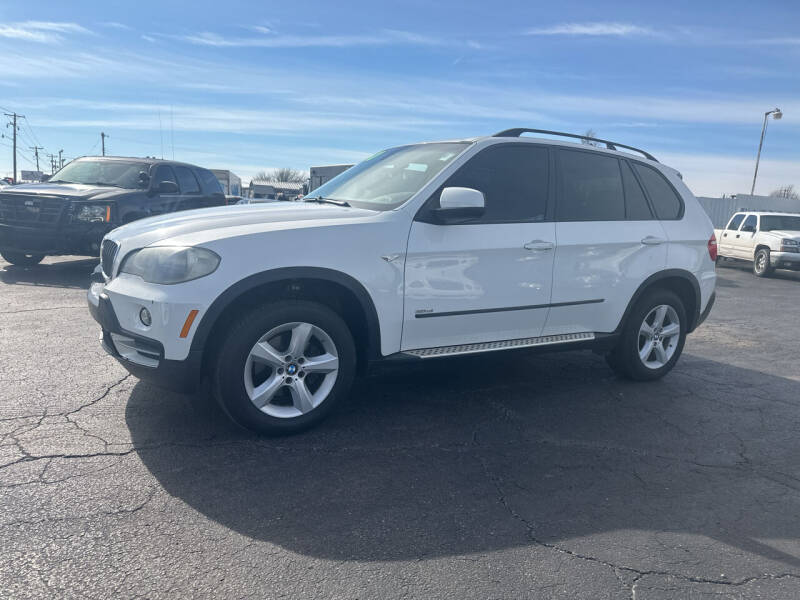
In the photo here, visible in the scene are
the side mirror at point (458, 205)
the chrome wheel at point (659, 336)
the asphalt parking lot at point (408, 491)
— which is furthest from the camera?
the chrome wheel at point (659, 336)

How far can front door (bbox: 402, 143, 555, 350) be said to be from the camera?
4094 millimetres

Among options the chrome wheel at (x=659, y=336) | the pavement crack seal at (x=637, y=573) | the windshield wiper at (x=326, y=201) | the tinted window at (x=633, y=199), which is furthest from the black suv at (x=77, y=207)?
the pavement crack seal at (x=637, y=573)

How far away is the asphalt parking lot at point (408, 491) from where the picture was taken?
2.55 metres

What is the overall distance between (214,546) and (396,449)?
1337 millimetres

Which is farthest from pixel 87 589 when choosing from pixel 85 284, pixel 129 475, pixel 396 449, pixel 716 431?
pixel 85 284

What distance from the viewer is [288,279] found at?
146 inches

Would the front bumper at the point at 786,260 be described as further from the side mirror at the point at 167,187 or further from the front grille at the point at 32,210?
the front grille at the point at 32,210

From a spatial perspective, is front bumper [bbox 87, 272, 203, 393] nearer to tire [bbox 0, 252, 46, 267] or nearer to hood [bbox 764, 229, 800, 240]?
tire [bbox 0, 252, 46, 267]

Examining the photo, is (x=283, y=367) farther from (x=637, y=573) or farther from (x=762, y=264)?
(x=762, y=264)

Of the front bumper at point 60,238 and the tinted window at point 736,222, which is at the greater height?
the tinted window at point 736,222

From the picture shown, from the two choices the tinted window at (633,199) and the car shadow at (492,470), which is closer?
the car shadow at (492,470)

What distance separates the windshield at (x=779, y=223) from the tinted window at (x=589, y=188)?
14353 millimetres

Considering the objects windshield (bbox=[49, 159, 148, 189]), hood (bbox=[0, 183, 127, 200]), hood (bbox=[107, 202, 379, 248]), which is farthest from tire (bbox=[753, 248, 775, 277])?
hood (bbox=[107, 202, 379, 248])

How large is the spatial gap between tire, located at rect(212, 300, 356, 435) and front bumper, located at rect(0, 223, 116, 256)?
6367 mm
